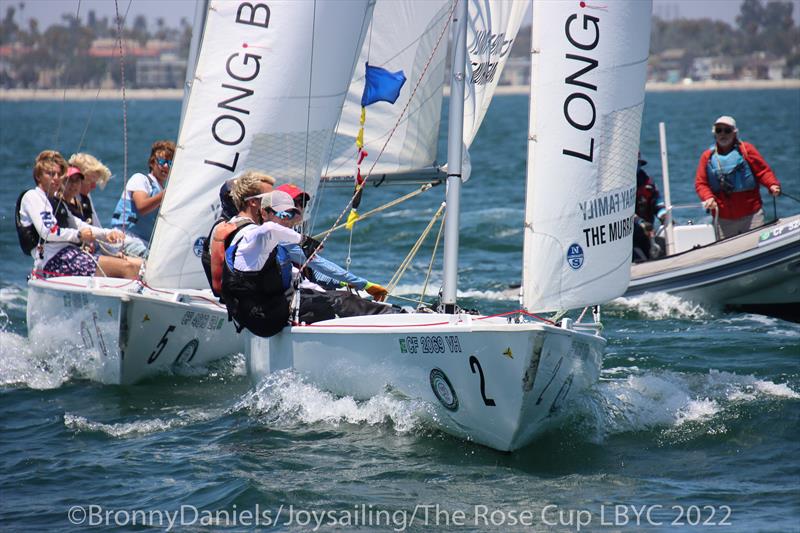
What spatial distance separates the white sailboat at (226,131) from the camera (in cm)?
813

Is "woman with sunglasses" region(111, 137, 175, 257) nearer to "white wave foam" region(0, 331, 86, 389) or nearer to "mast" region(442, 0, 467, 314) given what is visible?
"white wave foam" region(0, 331, 86, 389)

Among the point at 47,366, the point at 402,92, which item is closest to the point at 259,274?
the point at 402,92

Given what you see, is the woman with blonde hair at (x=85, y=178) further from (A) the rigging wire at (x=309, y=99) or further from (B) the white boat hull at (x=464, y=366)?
(B) the white boat hull at (x=464, y=366)

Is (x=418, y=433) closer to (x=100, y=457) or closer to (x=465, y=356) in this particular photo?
(x=465, y=356)

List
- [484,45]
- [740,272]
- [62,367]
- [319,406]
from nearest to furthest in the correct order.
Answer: [319,406]
[484,45]
[62,367]
[740,272]

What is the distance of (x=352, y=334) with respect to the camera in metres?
6.68

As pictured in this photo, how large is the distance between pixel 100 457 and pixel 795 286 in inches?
257

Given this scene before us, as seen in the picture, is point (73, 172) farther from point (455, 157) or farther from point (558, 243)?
point (558, 243)

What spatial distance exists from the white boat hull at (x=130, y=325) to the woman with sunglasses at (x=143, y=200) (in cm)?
89

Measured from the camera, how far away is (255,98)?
26.8ft

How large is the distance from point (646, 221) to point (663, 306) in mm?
1320

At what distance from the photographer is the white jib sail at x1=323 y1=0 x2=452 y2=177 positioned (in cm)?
845

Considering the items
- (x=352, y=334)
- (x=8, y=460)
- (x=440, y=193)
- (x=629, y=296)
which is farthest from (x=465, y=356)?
(x=440, y=193)

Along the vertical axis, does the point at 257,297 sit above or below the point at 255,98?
below
